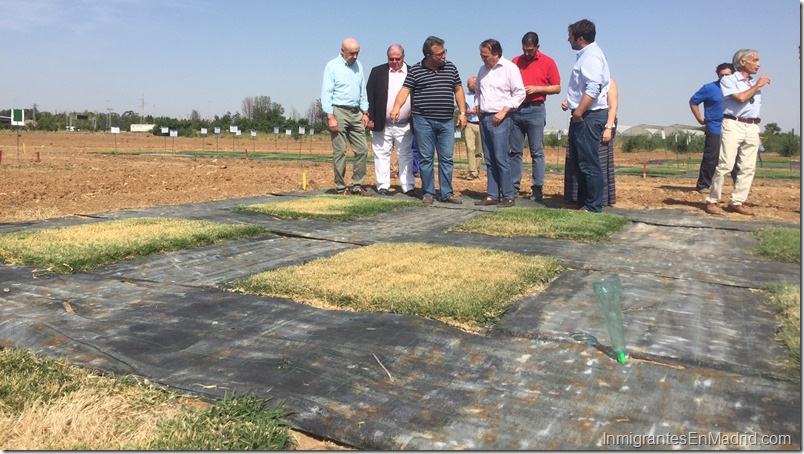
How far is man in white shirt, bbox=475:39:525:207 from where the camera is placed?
710cm

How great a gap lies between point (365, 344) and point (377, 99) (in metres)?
6.12

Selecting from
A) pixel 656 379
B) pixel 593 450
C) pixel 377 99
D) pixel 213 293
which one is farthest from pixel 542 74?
pixel 593 450

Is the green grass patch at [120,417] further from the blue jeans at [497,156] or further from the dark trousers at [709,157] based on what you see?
the dark trousers at [709,157]

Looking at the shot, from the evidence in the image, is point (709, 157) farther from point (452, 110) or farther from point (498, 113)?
point (452, 110)

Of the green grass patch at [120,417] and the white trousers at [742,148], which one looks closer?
the green grass patch at [120,417]

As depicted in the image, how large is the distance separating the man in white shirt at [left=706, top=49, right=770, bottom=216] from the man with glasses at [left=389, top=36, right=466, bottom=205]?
2810 millimetres

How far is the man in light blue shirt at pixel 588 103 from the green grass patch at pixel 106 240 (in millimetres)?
3293

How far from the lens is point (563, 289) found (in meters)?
3.42

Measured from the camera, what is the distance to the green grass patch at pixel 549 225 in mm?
5066

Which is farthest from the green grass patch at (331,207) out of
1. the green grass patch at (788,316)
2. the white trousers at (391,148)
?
the green grass patch at (788,316)

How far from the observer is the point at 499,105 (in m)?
7.12

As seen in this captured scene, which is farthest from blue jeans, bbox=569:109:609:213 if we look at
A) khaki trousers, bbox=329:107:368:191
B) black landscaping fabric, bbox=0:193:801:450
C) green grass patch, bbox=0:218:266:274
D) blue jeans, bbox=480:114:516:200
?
green grass patch, bbox=0:218:266:274

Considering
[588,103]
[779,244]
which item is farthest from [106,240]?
[779,244]

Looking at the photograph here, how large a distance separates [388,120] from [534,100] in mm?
1908
